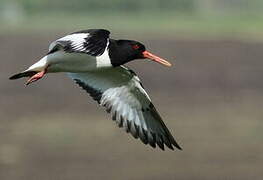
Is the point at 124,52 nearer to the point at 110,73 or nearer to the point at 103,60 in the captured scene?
the point at 103,60

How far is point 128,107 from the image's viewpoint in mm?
13156

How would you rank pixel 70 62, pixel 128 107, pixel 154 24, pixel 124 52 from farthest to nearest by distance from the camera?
pixel 154 24
pixel 128 107
pixel 124 52
pixel 70 62

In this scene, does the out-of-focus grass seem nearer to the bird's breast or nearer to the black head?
the black head

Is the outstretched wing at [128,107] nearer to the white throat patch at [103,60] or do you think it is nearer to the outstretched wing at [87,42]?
the white throat patch at [103,60]

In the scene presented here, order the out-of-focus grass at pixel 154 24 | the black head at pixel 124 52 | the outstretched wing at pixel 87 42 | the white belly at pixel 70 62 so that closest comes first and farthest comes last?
the outstretched wing at pixel 87 42
the white belly at pixel 70 62
the black head at pixel 124 52
the out-of-focus grass at pixel 154 24

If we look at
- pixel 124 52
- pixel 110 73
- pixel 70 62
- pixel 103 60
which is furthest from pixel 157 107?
pixel 70 62

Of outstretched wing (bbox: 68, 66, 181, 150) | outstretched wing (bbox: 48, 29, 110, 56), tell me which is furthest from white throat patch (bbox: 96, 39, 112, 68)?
outstretched wing (bbox: 68, 66, 181, 150)

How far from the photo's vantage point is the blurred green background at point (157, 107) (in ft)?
65.8

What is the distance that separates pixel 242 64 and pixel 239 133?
37.5 feet

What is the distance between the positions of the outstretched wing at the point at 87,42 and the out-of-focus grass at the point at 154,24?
2980cm

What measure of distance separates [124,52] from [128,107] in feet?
3.52

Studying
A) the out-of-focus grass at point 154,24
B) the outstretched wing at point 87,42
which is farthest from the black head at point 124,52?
the out-of-focus grass at point 154,24

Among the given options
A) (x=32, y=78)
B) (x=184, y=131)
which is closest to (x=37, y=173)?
(x=184, y=131)

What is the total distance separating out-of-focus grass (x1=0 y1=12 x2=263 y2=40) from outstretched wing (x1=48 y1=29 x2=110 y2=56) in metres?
29.8
